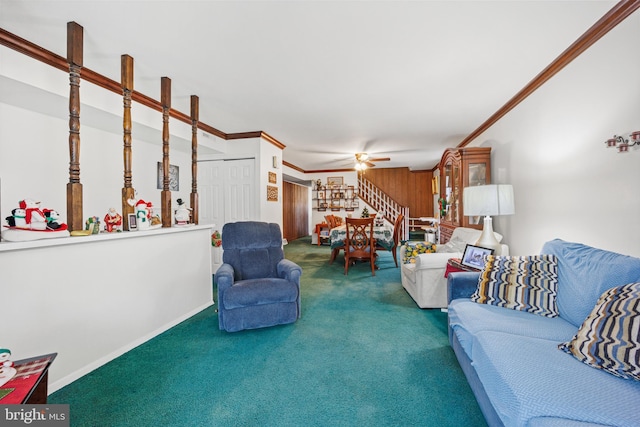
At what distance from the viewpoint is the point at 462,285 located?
202 cm

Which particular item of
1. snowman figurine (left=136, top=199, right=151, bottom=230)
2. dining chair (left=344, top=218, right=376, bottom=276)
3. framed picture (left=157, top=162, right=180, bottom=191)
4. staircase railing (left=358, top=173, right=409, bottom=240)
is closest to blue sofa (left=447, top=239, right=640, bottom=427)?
dining chair (left=344, top=218, right=376, bottom=276)

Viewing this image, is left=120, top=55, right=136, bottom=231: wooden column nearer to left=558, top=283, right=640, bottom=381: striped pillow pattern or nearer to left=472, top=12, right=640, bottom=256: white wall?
left=558, top=283, right=640, bottom=381: striped pillow pattern

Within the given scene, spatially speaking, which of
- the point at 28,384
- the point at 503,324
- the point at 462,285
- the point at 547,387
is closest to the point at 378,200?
the point at 462,285

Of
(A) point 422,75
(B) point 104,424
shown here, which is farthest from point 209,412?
(A) point 422,75

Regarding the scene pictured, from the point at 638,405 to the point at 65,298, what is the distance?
291 cm

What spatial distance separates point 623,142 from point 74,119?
3887 millimetres

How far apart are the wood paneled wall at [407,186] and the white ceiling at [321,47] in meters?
5.96

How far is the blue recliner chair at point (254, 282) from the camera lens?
2425 millimetres

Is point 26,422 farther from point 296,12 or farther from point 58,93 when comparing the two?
point 58,93

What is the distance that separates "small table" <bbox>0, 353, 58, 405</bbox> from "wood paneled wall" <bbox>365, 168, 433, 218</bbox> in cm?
930

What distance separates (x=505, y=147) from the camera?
362 cm

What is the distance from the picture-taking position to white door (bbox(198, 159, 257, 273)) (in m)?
4.85
